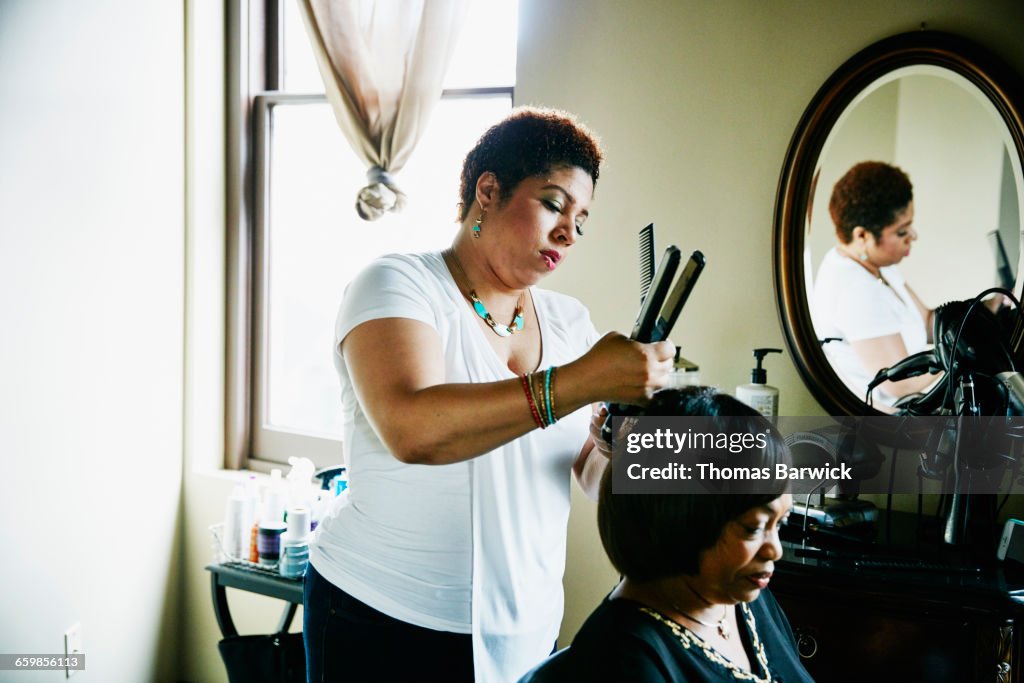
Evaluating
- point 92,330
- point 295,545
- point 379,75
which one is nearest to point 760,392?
point 295,545

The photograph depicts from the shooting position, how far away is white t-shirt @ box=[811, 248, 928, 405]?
163 cm

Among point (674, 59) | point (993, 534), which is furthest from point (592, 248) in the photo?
point (993, 534)

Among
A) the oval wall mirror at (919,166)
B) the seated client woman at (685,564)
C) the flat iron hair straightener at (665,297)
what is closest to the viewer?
the flat iron hair straightener at (665,297)

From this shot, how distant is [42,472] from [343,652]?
115cm

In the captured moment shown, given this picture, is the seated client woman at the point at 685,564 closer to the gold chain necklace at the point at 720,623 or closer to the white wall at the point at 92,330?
the gold chain necklace at the point at 720,623

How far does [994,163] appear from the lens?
155cm

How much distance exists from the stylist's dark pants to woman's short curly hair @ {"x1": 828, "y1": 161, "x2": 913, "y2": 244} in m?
1.23

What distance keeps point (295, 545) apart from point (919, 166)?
1.73 meters

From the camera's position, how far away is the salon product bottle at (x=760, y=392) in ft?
5.32

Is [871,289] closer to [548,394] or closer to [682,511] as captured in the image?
[682,511]

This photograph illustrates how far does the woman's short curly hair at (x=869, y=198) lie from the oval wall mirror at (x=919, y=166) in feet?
0.06

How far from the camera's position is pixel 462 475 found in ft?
3.72

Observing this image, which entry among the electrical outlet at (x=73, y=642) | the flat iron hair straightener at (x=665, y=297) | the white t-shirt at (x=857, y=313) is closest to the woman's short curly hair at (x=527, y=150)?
the flat iron hair straightener at (x=665, y=297)

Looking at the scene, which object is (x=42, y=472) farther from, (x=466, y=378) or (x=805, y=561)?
(x=805, y=561)
